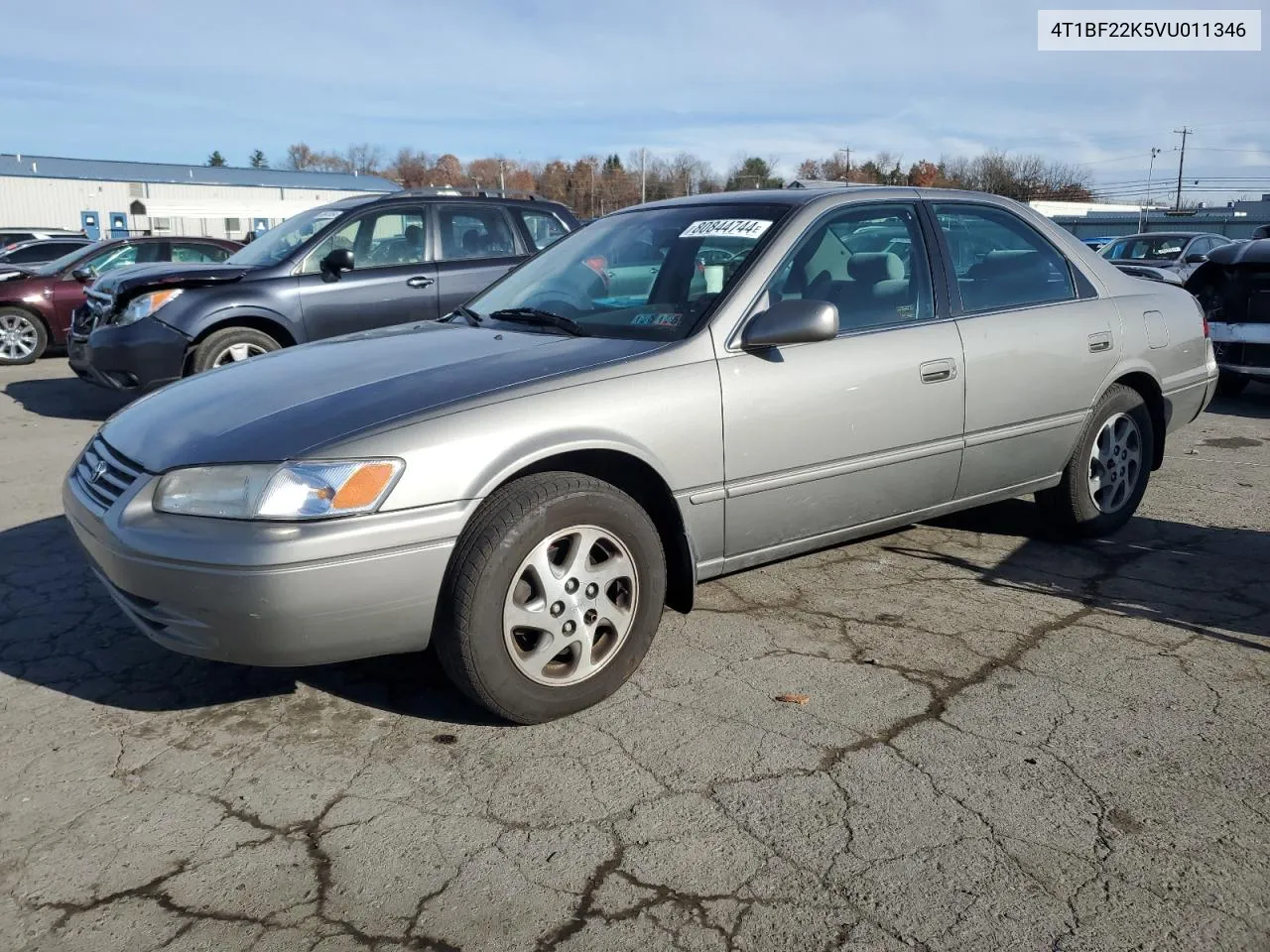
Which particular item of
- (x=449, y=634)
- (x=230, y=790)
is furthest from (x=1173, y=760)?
(x=230, y=790)

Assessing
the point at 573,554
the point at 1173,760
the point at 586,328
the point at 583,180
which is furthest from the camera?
the point at 583,180

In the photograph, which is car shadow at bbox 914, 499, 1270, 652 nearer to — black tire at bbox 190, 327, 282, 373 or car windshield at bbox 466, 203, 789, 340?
car windshield at bbox 466, 203, 789, 340

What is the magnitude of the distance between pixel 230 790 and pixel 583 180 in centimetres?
7855

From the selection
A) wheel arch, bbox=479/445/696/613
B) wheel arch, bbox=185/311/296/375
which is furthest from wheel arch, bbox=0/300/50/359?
wheel arch, bbox=479/445/696/613

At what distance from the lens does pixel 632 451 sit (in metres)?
3.29

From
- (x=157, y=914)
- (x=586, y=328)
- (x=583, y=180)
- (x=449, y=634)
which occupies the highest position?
(x=583, y=180)

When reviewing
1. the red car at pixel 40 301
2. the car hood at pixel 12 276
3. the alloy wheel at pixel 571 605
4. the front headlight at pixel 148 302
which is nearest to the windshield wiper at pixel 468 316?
the alloy wheel at pixel 571 605

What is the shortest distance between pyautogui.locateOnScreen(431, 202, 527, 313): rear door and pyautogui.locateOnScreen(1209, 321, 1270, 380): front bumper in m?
5.77

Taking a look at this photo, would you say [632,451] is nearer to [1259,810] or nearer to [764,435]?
[764,435]

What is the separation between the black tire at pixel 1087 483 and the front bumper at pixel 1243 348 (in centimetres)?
403

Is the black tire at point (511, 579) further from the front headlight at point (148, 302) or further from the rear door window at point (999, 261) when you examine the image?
the front headlight at point (148, 302)

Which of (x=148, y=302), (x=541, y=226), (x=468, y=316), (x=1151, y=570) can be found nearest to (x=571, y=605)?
(x=468, y=316)

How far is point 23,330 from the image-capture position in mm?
12234

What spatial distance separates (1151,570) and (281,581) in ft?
12.2
